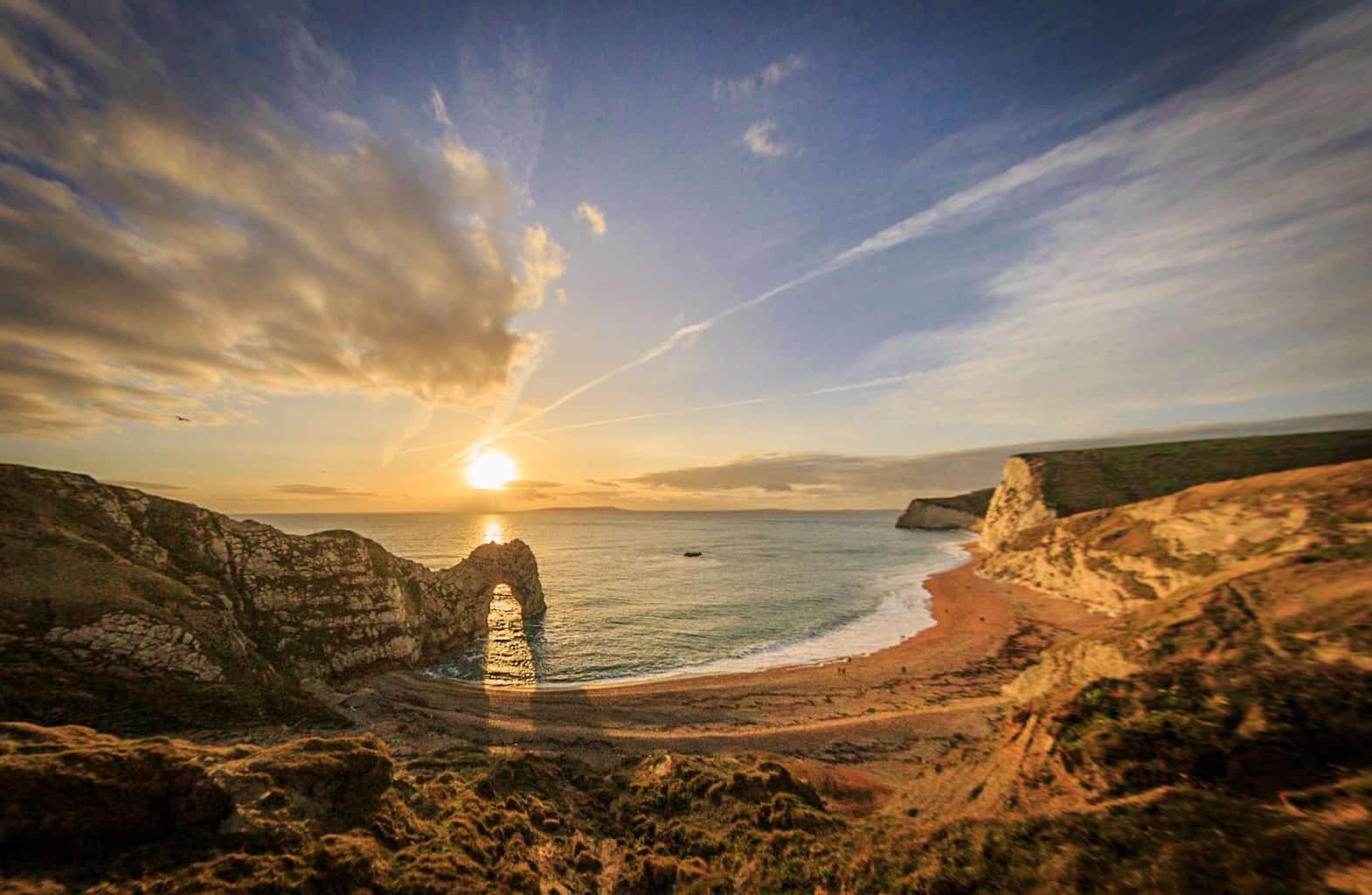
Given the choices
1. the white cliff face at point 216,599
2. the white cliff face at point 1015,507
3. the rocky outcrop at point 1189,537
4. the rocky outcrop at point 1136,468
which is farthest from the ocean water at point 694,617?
the rocky outcrop at point 1136,468

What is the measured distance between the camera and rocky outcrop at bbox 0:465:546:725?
→ 14844mm

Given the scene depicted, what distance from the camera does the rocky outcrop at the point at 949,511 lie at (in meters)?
154

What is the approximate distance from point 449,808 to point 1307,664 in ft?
59.3

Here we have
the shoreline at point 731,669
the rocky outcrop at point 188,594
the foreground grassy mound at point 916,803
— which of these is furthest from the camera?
the shoreline at point 731,669

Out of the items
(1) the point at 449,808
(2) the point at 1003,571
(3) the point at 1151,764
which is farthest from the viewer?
(2) the point at 1003,571

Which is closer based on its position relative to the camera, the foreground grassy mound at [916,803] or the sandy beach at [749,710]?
the foreground grassy mound at [916,803]

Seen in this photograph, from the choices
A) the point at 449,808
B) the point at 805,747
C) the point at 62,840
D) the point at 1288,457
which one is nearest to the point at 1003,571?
the point at 1288,457

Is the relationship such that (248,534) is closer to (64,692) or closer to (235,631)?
(235,631)

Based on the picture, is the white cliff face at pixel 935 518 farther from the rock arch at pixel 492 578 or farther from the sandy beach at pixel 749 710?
the rock arch at pixel 492 578

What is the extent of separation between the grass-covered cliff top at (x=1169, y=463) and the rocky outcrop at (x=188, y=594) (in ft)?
259

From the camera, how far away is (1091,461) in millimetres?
69500

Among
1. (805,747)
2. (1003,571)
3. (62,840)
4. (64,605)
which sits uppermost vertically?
(64,605)

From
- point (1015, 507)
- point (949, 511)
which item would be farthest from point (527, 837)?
point (949, 511)

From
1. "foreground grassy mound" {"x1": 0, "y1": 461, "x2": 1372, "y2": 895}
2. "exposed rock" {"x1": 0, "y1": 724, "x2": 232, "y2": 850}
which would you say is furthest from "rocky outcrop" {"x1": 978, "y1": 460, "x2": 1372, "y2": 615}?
"exposed rock" {"x1": 0, "y1": 724, "x2": 232, "y2": 850}
